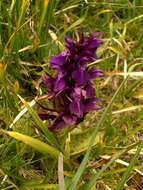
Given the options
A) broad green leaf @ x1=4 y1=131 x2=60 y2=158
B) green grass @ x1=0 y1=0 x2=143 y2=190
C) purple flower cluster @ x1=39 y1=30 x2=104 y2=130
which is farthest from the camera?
green grass @ x1=0 y1=0 x2=143 y2=190

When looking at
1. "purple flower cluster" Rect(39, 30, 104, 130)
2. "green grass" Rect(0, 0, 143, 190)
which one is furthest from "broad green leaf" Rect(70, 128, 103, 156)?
"purple flower cluster" Rect(39, 30, 104, 130)

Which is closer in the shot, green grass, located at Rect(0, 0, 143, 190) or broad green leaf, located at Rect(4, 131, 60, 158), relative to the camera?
broad green leaf, located at Rect(4, 131, 60, 158)

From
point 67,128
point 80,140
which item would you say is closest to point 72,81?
point 67,128

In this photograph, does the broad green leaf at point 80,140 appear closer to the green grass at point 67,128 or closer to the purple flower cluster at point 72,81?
the green grass at point 67,128

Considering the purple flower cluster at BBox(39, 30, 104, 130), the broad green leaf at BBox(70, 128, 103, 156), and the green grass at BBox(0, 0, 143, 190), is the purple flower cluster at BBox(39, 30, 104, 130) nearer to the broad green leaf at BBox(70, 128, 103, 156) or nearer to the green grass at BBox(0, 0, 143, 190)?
the green grass at BBox(0, 0, 143, 190)

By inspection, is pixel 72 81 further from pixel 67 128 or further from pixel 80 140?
pixel 80 140

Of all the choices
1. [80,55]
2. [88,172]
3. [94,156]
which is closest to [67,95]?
[80,55]

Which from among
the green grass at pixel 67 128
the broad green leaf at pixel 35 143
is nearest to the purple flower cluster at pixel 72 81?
the green grass at pixel 67 128
